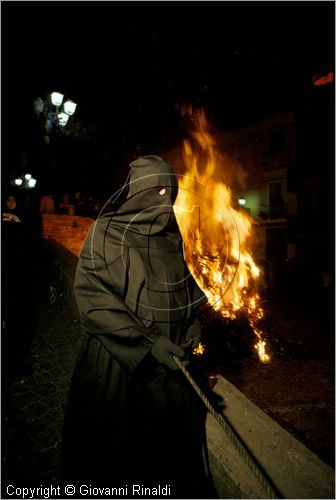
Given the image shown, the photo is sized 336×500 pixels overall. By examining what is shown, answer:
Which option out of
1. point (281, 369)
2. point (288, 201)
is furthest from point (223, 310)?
point (288, 201)

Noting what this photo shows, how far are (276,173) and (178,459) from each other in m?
33.0

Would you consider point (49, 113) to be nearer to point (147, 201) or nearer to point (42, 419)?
point (147, 201)

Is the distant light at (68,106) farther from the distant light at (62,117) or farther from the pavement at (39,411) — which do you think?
the pavement at (39,411)

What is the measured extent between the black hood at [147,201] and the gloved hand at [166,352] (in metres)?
1.11

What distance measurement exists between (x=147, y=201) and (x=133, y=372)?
1.59m

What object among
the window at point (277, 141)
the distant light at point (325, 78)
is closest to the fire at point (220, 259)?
the distant light at point (325, 78)

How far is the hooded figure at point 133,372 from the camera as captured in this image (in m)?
2.53

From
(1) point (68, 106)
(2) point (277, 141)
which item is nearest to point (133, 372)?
(1) point (68, 106)

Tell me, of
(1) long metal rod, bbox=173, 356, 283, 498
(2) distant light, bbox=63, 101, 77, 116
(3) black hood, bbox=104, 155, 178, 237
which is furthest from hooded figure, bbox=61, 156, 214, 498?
(2) distant light, bbox=63, 101, 77, 116

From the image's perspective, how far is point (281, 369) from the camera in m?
6.77

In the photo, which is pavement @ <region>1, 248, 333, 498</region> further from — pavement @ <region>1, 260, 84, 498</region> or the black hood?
the black hood

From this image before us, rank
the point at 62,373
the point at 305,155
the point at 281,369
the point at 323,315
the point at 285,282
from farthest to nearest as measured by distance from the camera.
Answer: the point at 305,155, the point at 285,282, the point at 323,315, the point at 281,369, the point at 62,373

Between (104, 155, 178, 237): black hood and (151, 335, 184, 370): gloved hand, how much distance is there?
1.11m

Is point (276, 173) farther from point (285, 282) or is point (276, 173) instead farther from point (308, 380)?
point (308, 380)
